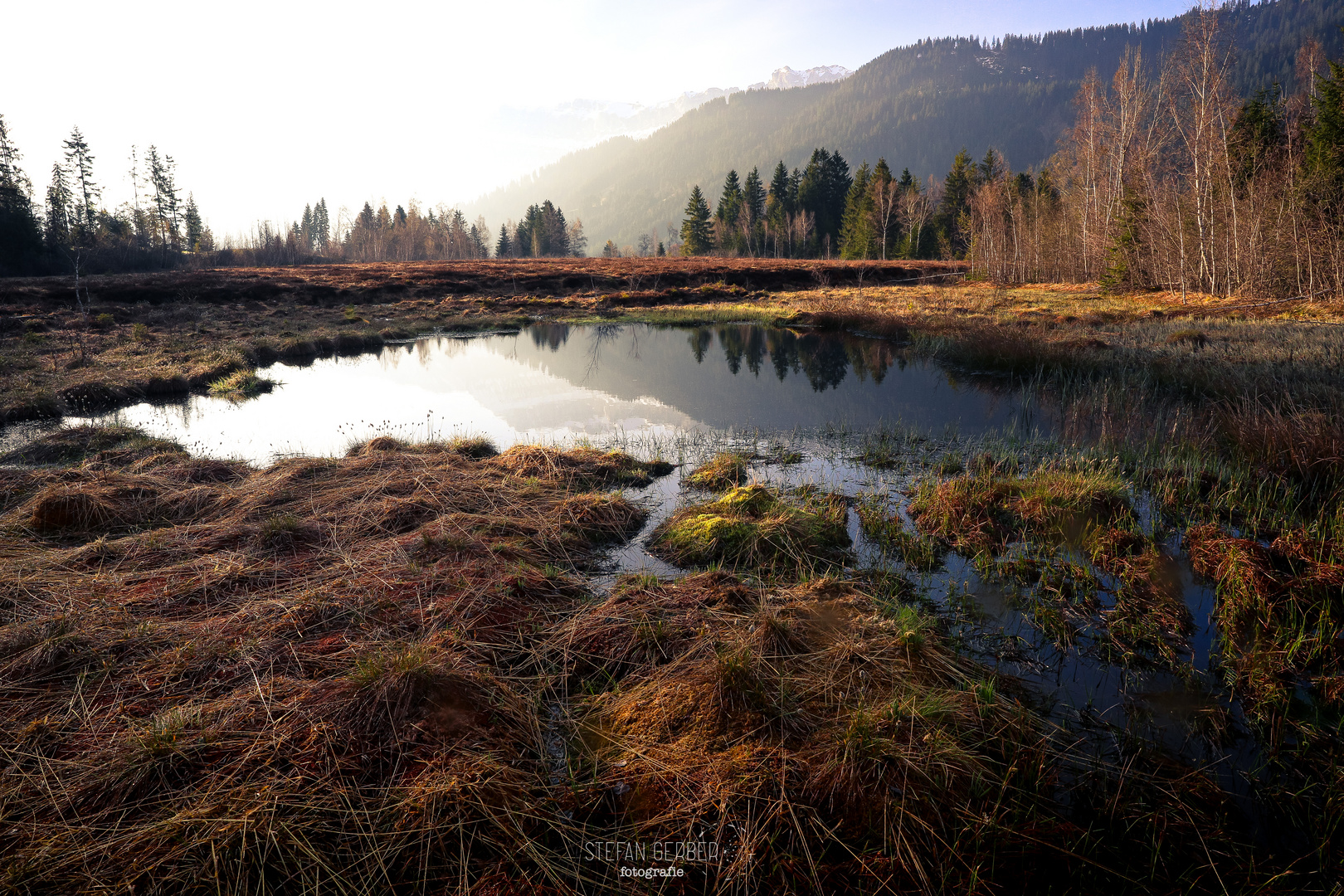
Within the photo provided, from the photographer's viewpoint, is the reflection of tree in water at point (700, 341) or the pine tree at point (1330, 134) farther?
the reflection of tree in water at point (700, 341)

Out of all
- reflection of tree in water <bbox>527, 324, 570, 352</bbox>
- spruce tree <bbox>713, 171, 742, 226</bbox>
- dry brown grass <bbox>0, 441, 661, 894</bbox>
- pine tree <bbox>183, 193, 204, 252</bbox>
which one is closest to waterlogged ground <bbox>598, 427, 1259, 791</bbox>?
dry brown grass <bbox>0, 441, 661, 894</bbox>

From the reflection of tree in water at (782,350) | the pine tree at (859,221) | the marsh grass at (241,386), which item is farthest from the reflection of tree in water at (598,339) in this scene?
the pine tree at (859,221)

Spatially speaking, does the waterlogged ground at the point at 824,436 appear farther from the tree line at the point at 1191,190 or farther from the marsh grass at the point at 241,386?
the tree line at the point at 1191,190

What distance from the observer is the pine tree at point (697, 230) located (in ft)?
241

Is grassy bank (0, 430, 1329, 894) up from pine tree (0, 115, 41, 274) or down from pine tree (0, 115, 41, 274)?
down

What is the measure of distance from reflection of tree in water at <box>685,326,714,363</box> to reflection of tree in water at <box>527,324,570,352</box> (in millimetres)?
5184

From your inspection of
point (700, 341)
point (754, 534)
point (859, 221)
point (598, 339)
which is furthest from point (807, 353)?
point (859, 221)

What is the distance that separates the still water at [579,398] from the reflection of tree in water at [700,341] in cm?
15

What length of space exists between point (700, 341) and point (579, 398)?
9199 millimetres

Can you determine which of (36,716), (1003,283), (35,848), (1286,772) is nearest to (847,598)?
(1286,772)

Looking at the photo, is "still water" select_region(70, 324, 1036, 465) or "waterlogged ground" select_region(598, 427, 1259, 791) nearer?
"waterlogged ground" select_region(598, 427, 1259, 791)

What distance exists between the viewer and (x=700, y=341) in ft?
73.8

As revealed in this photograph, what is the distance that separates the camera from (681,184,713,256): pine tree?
73375 millimetres

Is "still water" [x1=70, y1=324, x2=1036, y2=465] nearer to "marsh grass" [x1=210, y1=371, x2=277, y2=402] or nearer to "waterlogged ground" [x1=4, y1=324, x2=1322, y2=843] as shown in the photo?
"waterlogged ground" [x1=4, y1=324, x2=1322, y2=843]
